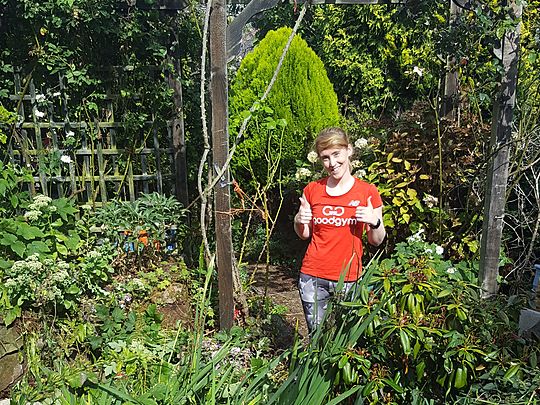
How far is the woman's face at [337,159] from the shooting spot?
8.78ft

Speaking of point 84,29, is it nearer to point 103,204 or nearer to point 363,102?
point 103,204

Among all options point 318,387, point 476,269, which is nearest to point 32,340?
point 318,387

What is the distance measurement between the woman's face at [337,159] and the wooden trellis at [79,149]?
2.29 m

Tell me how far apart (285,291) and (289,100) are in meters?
1.85

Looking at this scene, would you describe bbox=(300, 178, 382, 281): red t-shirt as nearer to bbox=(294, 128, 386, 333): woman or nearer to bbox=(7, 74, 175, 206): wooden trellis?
bbox=(294, 128, 386, 333): woman

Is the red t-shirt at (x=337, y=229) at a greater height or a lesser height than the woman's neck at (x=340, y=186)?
lesser

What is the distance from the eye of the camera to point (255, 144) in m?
5.33

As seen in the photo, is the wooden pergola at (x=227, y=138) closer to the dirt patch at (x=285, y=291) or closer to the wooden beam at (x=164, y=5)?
Answer: the dirt patch at (x=285, y=291)

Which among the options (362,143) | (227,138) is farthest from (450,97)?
(227,138)

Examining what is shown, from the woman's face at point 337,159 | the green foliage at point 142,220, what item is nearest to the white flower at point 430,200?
the woman's face at point 337,159

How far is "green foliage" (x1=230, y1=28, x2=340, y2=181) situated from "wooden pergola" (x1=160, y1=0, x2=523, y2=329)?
6.38 ft

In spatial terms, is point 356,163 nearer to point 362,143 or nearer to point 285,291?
point 362,143

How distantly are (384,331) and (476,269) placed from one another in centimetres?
165

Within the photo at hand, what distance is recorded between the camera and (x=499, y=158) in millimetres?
3064
